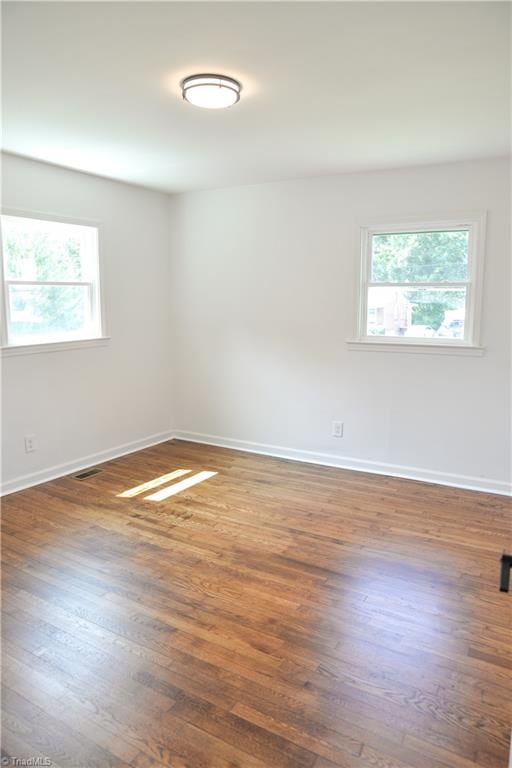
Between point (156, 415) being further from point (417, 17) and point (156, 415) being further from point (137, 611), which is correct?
point (417, 17)

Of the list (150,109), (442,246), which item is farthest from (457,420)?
(150,109)

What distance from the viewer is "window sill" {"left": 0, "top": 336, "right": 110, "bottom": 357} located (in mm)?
3850

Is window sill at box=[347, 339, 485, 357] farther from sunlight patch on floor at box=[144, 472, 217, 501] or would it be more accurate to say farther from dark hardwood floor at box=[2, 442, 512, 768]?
sunlight patch on floor at box=[144, 472, 217, 501]

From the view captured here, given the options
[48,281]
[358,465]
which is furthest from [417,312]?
[48,281]

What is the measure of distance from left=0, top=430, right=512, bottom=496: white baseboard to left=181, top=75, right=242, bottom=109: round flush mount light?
309 cm

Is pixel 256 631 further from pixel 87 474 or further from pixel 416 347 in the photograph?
pixel 416 347

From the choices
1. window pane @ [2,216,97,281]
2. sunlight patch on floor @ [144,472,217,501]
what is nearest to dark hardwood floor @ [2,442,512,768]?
sunlight patch on floor @ [144,472,217,501]

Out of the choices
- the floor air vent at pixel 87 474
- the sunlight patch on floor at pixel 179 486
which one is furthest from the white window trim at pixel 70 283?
the sunlight patch on floor at pixel 179 486

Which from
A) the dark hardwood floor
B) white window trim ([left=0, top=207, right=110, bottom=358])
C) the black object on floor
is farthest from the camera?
white window trim ([left=0, top=207, right=110, bottom=358])

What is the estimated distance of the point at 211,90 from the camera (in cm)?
240

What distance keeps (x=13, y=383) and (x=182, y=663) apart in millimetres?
2663

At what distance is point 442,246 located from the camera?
160 inches

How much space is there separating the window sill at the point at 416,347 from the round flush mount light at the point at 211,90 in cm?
239

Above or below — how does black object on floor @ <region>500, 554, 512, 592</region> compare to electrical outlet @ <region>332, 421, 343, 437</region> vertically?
above
